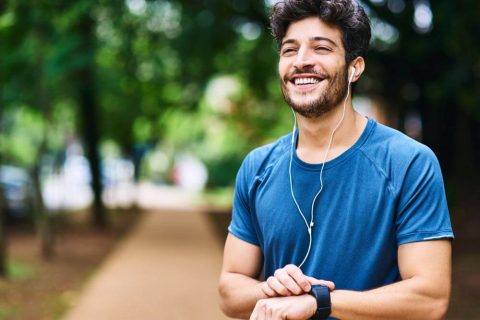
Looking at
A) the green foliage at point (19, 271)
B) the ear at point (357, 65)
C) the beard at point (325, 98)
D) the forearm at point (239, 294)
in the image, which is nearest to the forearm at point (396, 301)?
the forearm at point (239, 294)

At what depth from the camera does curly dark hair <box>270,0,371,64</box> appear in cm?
233

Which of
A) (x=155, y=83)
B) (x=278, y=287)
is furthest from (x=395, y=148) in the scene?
(x=155, y=83)

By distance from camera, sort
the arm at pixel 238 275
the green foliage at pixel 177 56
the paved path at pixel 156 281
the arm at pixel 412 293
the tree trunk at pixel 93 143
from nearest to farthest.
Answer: the arm at pixel 412 293
the arm at pixel 238 275
the paved path at pixel 156 281
the green foliage at pixel 177 56
the tree trunk at pixel 93 143

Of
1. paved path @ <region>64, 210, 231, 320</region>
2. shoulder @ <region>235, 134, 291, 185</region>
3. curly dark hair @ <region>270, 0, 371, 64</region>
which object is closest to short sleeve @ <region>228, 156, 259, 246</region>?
shoulder @ <region>235, 134, 291, 185</region>

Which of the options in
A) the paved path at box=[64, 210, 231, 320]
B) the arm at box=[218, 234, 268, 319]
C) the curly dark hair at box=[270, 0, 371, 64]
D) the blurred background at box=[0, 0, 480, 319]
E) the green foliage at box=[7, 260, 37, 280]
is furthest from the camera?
the green foliage at box=[7, 260, 37, 280]

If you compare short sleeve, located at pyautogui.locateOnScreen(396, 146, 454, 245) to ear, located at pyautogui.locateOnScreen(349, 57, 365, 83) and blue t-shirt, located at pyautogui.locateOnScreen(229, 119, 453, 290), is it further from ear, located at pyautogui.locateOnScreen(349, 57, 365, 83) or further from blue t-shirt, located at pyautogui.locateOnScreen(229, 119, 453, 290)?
ear, located at pyautogui.locateOnScreen(349, 57, 365, 83)

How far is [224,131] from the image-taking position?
4019 centimetres

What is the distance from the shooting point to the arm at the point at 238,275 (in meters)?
2.45

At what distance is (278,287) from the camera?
7.34ft

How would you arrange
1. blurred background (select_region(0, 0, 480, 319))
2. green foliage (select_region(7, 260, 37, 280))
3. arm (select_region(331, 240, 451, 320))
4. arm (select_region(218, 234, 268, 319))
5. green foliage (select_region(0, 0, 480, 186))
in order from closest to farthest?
arm (select_region(331, 240, 451, 320)) → arm (select_region(218, 234, 268, 319)) → blurred background (select_region(0, 0, 480, 319)) → green foliage (select_region(0, 0, 480, 186)) → green foliage (select_region(7, 260, 37, 280))

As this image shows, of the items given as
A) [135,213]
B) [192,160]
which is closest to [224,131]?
[192,160]

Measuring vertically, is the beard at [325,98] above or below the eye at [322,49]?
below

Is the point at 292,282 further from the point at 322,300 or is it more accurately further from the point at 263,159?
the point at 263,159

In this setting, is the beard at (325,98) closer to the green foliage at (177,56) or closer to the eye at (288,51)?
the eye at (288,51)
